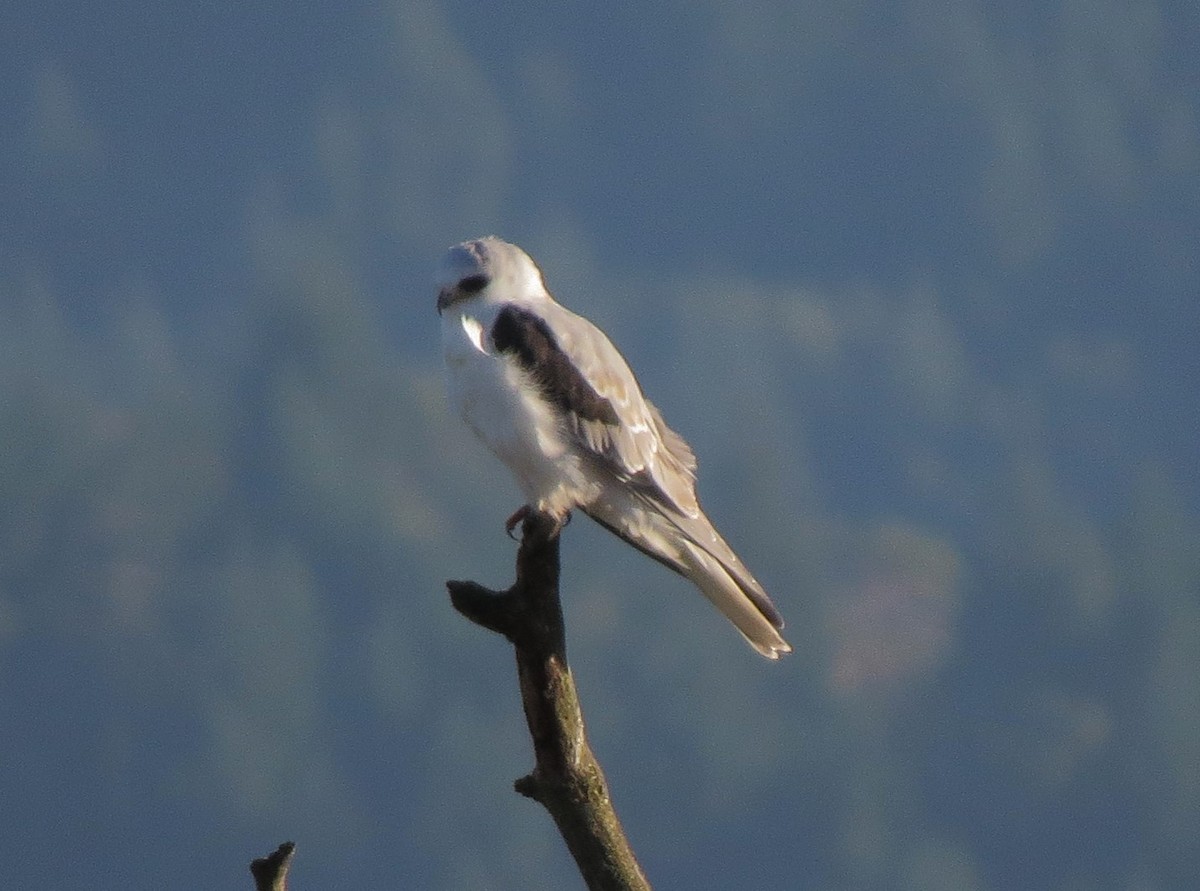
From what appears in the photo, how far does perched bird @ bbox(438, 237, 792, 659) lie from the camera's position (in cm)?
227

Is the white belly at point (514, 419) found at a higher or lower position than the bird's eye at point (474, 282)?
lower

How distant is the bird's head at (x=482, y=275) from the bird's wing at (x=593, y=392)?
0.10 meters

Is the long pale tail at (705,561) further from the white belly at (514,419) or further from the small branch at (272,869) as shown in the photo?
the small branch at (272,869)

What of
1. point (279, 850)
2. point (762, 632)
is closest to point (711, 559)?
point (762, 632)

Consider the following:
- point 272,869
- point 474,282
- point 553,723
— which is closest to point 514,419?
point 474,282

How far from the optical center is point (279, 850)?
143 centimetres

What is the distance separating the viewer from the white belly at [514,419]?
7.39ft

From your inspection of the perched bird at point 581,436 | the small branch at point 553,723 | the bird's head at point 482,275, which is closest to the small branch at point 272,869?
the small branch at point 553,723

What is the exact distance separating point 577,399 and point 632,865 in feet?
2.60

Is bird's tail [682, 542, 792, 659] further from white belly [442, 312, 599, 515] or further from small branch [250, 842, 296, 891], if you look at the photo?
small branch [250, 842, 296, 891]

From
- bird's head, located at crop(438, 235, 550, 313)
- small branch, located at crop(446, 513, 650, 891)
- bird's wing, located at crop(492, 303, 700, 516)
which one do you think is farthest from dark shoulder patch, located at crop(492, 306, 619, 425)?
small branch, located at crop(446, 513, 650, 891)

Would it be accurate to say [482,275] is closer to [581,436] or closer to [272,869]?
[581,436]

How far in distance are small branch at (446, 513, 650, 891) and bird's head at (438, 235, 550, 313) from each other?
0.73 metres

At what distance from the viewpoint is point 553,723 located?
1737 millimetres
